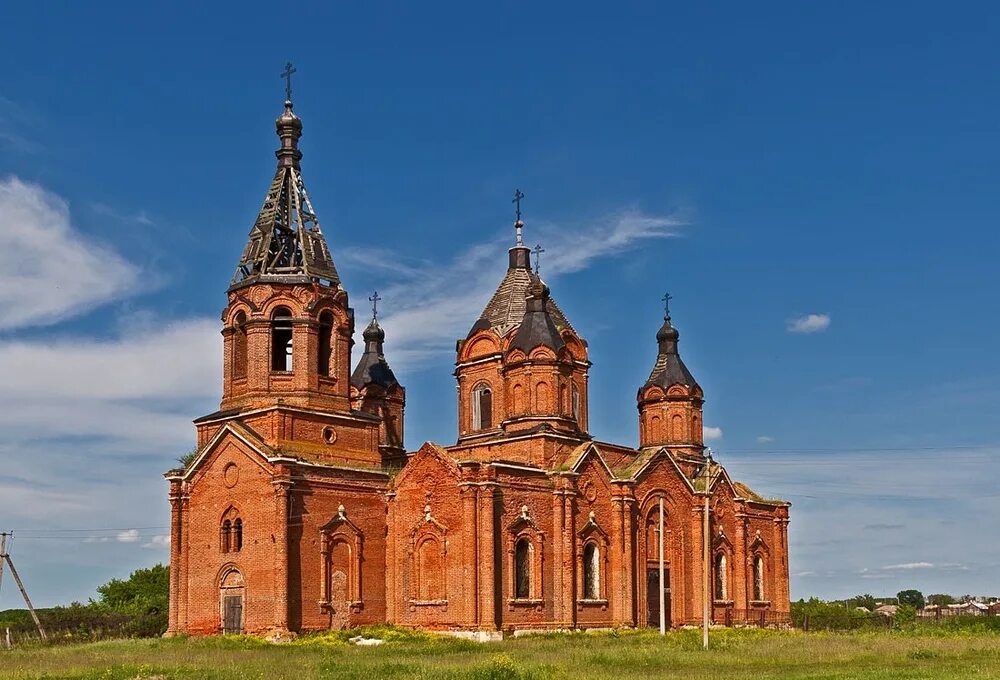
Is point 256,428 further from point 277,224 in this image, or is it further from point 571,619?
point 571,619

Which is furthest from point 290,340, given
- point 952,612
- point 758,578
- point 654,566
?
point 952,612

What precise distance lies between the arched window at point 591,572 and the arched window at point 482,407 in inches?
245

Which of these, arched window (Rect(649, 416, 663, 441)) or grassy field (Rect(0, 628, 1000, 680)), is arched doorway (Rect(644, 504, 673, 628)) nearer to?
grassy field (Rect(0, 628, 1000, 680))

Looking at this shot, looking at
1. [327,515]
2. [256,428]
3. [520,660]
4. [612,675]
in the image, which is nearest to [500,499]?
[327,515]

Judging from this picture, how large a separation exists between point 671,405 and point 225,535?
18.7 metres

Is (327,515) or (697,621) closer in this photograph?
(327,515)

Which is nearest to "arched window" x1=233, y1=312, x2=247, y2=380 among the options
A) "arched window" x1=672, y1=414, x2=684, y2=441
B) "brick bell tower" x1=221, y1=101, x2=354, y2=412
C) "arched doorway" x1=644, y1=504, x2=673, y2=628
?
"brick bell tower" x1=221, y1=101, x2=354, y2=412

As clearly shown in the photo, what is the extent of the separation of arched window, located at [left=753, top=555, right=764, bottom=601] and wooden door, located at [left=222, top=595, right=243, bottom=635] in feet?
67.0

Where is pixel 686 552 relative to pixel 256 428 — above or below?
Answer: below

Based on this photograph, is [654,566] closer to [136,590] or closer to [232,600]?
[232,600]

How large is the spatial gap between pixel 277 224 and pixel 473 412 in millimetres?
9865

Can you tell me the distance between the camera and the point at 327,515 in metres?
36.8

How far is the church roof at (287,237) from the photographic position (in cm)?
3806

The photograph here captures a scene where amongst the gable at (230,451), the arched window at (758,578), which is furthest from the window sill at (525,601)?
the arched window at (758,578)
